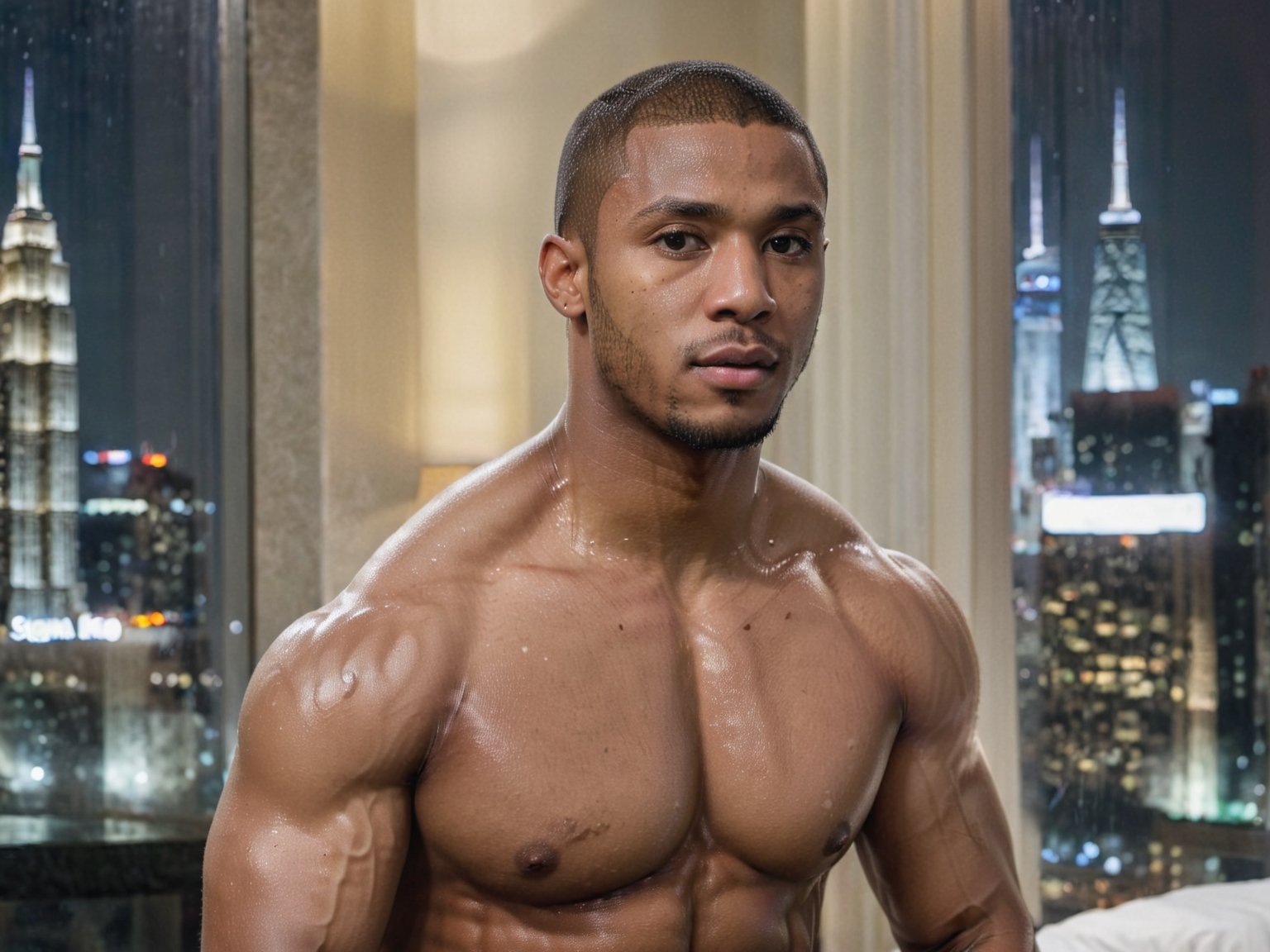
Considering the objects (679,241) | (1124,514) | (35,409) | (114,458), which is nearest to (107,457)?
(114,458)

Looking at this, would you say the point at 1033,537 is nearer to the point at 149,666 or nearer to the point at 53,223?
the point at 149,666

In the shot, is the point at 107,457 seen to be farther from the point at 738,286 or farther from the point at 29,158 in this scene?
the point at 738,286

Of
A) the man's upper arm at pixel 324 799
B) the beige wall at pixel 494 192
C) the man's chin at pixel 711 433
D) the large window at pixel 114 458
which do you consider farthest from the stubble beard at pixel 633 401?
the large window at pixel 114 458

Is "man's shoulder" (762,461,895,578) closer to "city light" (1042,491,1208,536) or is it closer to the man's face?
the man's face

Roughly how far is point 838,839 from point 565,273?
0.46m

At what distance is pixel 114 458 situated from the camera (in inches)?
132

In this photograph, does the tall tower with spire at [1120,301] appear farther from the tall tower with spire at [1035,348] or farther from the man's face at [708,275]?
the man's face at [708,275]

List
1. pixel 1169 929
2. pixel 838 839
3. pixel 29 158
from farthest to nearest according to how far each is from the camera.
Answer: pixel 29 158, pixel 1169 929, pixel 838 839

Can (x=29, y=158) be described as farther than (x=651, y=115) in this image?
Yes

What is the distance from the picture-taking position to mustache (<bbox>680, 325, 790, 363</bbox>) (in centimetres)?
104

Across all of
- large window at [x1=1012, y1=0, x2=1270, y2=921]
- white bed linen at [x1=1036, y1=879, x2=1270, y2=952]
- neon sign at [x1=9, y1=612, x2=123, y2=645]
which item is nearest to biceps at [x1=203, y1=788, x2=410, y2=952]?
white bed linen at [x1=1036, y1=879, x2=1270, y2=952]

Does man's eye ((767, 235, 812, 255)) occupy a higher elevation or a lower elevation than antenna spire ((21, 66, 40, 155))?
lower

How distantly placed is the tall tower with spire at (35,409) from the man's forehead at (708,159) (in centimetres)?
255

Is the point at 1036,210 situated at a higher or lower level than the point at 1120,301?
higher
